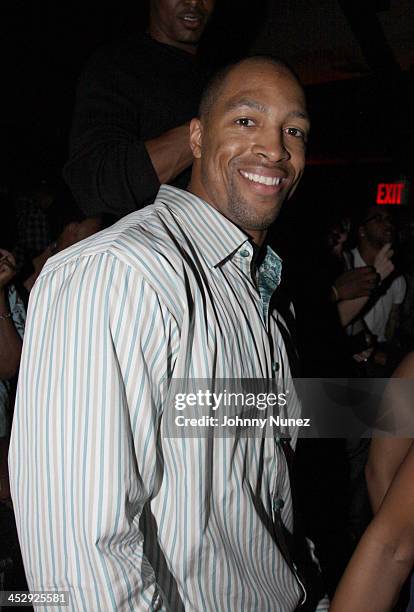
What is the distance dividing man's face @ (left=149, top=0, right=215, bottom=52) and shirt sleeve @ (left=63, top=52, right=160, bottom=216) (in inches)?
8.7

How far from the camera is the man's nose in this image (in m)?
1.24

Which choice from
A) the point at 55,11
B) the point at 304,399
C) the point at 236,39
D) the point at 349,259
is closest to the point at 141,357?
the point at 304,399

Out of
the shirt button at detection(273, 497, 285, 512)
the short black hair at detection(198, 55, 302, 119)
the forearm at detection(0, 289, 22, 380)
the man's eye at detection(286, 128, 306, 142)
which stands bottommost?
the shirt button at detection(273, 497, 285, 512)

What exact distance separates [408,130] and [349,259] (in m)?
1.09

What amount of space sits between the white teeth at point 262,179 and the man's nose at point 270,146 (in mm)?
38

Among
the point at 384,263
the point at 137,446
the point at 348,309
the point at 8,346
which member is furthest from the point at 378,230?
the point at 137,446

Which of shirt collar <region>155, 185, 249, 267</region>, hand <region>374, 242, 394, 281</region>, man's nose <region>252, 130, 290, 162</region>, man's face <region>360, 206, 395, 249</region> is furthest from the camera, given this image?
man's face <region>360, 206, 395, 249</region>

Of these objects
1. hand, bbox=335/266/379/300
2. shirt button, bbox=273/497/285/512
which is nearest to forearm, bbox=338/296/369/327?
hand, bbox=335/266/379/300

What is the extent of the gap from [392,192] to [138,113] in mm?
6921

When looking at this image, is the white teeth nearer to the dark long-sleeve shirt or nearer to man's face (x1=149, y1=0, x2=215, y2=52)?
the dark long-sleeve shirt

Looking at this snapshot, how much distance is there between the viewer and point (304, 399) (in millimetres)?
2168

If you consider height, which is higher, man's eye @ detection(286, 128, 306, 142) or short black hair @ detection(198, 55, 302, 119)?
short black hair @ detection(198, 55, 302, 119)

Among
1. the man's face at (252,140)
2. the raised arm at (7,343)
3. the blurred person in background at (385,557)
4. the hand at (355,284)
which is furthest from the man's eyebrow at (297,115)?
the hand at (355,284)

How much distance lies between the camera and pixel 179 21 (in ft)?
5.30
